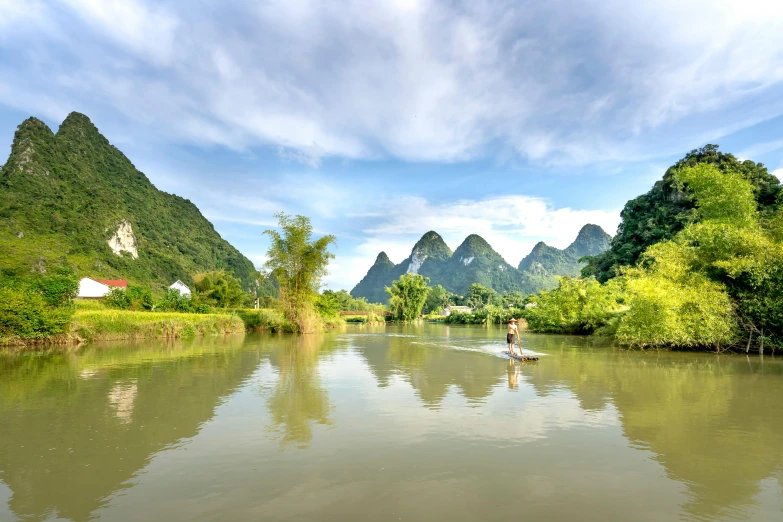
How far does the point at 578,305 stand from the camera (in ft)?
122

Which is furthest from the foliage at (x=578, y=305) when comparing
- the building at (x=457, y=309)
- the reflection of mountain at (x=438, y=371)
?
the building at (x=457, y=309)

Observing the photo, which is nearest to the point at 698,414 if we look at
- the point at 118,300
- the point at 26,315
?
the point at 26,315

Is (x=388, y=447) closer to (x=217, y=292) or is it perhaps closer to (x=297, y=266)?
(x=297, y=266)

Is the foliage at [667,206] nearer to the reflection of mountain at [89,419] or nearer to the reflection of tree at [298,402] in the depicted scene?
the reflection of tree at [298,402]

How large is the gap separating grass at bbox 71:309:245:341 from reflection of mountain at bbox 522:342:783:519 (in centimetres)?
2392

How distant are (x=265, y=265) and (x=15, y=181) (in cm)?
8790

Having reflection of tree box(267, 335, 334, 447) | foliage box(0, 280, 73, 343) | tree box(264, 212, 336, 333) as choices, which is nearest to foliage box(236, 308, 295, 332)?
tree box(264, 212, 336, 333)

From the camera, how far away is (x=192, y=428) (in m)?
7.82

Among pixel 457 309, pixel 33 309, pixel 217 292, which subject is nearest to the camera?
pixel 33 309

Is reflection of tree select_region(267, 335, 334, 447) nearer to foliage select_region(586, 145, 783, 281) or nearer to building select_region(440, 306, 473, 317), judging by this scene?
foliage select_region(586, 145, 783, 281)

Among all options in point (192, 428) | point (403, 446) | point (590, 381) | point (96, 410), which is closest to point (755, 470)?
point (403, 446)

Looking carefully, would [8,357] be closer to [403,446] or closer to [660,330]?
[403,446]

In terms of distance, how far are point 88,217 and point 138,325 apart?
8544 centimetres

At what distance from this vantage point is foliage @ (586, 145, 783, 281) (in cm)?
5109
